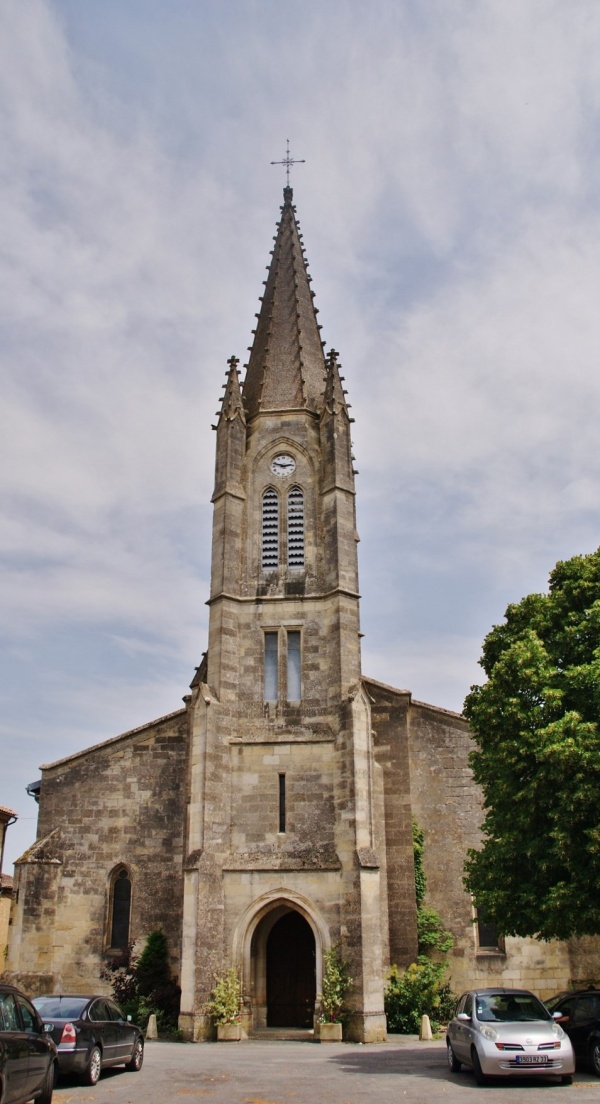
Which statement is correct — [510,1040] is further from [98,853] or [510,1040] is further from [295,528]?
[295,528]

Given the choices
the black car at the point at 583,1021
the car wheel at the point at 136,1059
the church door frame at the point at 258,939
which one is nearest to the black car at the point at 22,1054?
the car wheel at the point at 136,1059

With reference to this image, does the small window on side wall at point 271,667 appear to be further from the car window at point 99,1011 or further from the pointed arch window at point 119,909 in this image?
the car window at point 99,1011

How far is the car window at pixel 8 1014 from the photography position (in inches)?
409

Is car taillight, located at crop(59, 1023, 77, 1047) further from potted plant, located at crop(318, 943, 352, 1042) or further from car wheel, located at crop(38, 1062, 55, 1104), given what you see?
potted plant, located at crop(318, 943, 352, 1042)

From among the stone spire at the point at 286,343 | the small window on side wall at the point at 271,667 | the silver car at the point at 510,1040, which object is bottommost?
the silver car at the point at 510,1040

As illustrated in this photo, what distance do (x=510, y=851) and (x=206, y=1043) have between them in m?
9.16

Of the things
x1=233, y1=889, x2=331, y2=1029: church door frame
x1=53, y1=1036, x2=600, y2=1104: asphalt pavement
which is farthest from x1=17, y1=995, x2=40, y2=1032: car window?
x1=233, y1=889, x2=331, y2=1029: church door frame

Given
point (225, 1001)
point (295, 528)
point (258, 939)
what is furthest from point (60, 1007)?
point (295, 528)

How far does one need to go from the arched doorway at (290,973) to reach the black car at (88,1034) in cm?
813

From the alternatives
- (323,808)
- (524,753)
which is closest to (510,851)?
(524,753)

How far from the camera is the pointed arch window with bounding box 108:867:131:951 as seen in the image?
25.4 meters

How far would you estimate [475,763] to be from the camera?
1875 cm

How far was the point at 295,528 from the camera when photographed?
88.1ft

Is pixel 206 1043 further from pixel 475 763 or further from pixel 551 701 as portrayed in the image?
pixel 551 701
